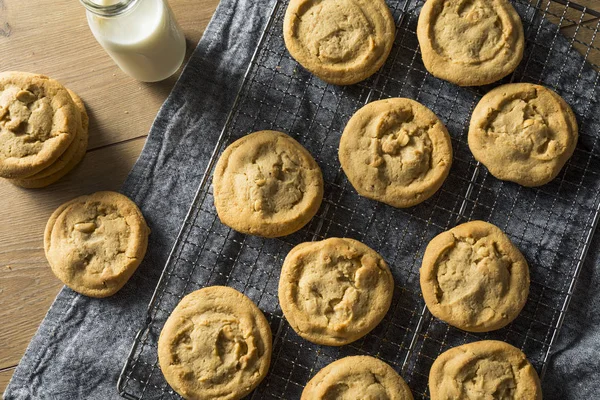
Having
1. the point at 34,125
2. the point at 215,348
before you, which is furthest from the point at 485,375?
the point at 34,125

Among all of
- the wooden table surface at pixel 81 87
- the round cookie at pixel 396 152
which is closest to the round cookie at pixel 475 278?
the round cookie at pixel 396 152

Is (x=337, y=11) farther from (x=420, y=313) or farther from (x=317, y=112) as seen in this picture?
(x=420, y=313)

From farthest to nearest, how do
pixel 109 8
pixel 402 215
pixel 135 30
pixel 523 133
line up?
pixel 402 215, pixel 523 133, pixel 135 30, pixel 109 8

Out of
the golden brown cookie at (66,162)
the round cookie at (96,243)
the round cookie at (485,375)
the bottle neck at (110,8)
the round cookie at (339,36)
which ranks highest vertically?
the bottle neck at (110,8)

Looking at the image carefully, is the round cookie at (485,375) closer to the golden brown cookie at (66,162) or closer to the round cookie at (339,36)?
the round cookie at (339,36)

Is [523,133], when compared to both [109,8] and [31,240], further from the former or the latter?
[31,240]

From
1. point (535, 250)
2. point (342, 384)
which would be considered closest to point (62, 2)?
point (342, 384)
